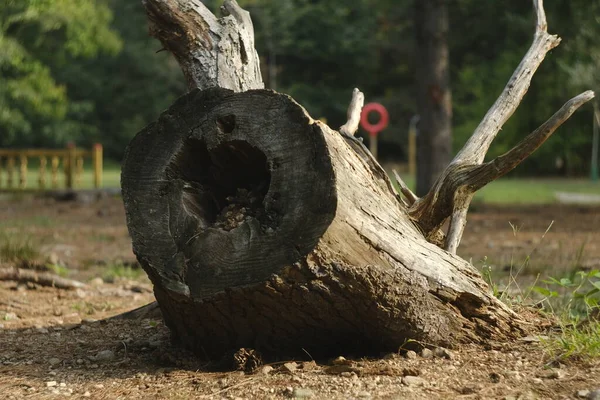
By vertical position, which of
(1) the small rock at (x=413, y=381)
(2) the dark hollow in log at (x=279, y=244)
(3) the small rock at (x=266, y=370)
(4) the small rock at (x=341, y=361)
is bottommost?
(3) the small rock at (x=266, y=370)

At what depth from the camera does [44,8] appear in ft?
47.9

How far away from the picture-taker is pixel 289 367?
3518mm

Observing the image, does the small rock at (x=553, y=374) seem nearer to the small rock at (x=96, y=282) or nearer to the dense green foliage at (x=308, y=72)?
the small rock at (x=96, y=282)

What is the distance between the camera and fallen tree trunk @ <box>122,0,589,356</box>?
3.40 meters

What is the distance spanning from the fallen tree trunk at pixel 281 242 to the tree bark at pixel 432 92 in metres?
9.04

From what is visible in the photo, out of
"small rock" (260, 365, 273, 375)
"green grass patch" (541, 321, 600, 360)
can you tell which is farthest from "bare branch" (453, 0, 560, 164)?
"small rock" (260, 365, 273, 375)

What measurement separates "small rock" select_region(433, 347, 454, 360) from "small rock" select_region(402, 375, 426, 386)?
0.28m

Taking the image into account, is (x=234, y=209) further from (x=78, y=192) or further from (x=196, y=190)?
(x=78, y=192)

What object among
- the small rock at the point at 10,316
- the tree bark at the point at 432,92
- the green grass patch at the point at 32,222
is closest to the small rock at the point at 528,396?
the small rock at the point at 10,316

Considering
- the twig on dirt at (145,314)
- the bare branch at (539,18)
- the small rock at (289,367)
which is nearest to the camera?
the small rock at (289,367)

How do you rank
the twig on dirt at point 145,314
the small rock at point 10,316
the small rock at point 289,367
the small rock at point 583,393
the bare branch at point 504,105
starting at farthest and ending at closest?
the small rock at point 10,316, the twig on dirt at point 145,314, the bare branch at point 504,105, the small rock at point 289,367, the small rock at point 583,393

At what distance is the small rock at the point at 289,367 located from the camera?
350 cm

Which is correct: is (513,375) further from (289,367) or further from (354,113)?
(354,113)

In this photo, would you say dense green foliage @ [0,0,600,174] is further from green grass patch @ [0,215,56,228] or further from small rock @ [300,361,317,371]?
small rock @ [300,361,317,371]
